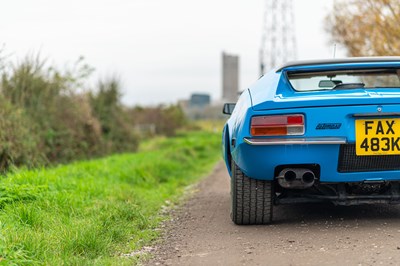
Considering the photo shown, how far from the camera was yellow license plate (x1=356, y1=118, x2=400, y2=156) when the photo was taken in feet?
15.7

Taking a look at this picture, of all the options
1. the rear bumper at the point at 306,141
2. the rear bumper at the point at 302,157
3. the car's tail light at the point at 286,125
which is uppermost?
the car's tail light at the point at 286,125

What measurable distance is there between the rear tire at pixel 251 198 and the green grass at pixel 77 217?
0.80 metres

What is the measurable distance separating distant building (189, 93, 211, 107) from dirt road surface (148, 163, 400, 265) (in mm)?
55008

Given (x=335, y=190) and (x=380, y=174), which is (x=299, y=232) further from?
(x=380, y=174)

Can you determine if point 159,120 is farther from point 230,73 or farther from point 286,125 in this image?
point 286,125

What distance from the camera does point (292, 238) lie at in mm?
4828

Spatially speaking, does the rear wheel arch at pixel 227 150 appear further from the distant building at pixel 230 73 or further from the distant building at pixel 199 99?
the distant building at pixel 199 99

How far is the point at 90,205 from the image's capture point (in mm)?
6793

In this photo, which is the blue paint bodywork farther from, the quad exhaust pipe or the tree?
the tree

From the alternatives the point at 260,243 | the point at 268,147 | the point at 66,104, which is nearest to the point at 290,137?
the point at 268,147

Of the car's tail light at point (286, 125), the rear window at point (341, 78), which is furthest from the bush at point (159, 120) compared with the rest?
the car's tail light at point (286, 125)

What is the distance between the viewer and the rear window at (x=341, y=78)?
554 cm

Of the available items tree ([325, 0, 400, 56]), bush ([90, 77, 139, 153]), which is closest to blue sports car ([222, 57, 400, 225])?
tree ([325, 0, 400, 56])

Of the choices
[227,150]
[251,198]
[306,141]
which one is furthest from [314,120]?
[227,150]
